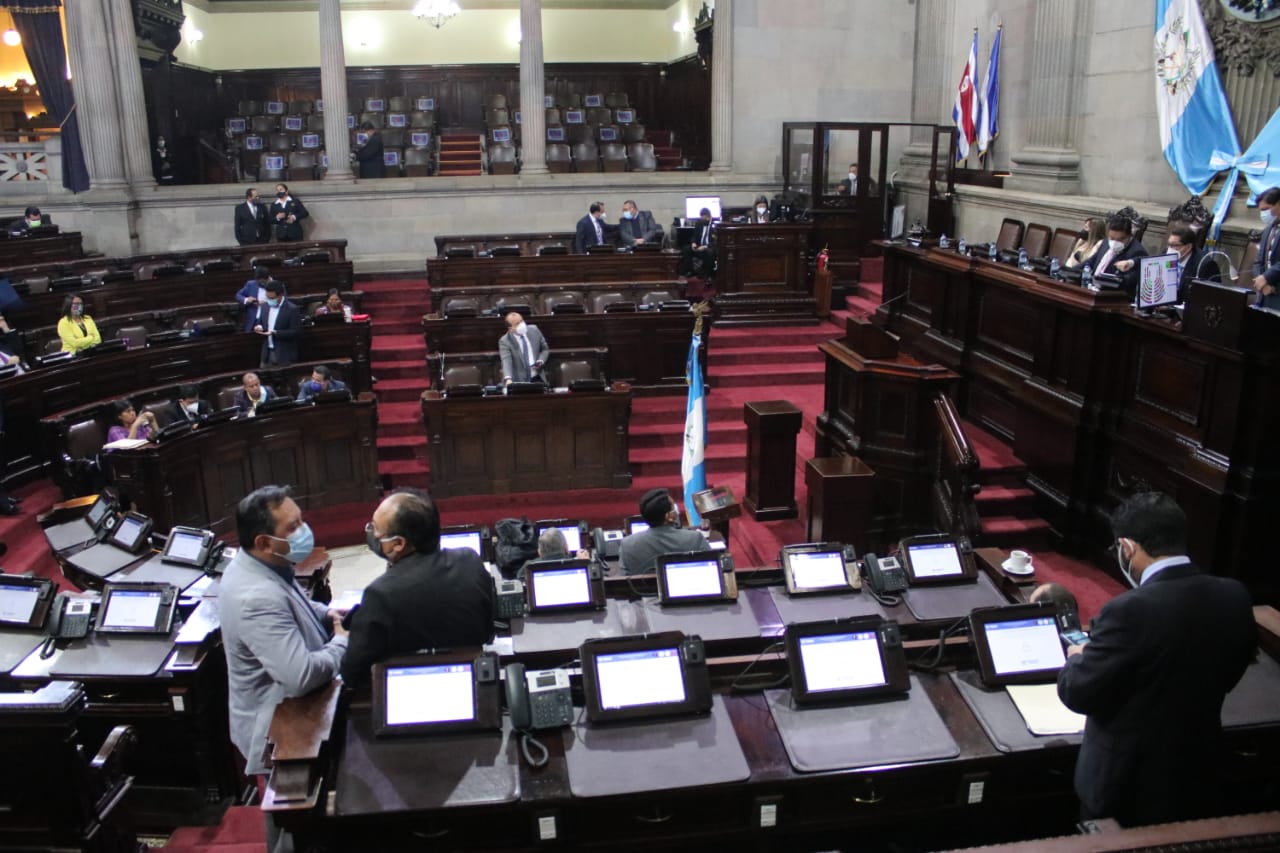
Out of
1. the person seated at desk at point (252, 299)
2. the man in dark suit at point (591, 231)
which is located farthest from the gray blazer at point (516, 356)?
the man in dark suit at point (591, 231)

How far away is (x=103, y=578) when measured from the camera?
5133 mm

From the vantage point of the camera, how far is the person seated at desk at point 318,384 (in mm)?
8289

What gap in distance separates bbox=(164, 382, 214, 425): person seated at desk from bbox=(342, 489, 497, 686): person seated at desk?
17.2ft

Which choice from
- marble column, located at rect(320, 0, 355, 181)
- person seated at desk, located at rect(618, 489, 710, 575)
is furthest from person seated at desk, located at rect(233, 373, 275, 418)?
marble column, located at rect(320, 0, 355, 181)

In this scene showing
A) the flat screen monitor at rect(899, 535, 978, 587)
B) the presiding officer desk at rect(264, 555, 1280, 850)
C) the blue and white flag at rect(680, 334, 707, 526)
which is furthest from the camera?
the blue and white flag at rect(680, 334, 707, 526)

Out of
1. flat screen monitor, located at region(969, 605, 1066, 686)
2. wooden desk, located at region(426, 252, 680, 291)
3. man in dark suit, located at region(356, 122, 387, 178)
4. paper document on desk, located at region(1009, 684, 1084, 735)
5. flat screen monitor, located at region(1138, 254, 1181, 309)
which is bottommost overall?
paper document on desk, located at region(1009, 684, 1084, 735)

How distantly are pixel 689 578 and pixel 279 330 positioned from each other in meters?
6.36

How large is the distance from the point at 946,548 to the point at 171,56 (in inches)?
601

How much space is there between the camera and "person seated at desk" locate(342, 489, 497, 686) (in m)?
2.99

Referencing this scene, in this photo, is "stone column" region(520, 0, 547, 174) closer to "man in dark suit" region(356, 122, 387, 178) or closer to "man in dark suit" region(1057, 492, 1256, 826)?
"man in dark suit" region(356, 122, 387, 178)

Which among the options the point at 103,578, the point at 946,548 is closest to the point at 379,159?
the point at 103,578

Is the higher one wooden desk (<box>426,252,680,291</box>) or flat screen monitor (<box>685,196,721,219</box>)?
flat screen monitor (<box>685,196,721,219</box>)

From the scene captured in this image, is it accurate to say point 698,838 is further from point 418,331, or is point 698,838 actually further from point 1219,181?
point 418,331

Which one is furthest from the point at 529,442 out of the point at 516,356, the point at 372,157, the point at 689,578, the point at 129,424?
the point at 372,157
